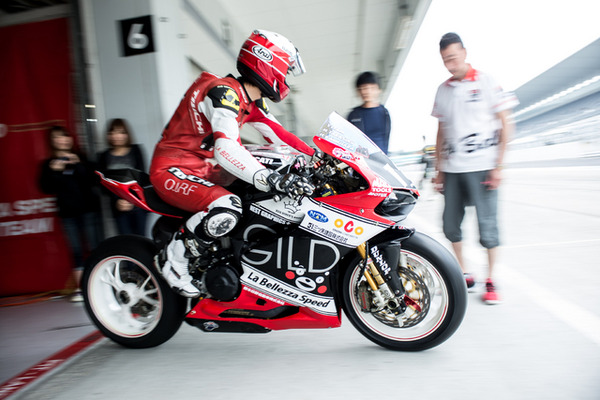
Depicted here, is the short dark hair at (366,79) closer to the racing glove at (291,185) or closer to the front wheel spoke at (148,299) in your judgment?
the racing glove at (291,185)

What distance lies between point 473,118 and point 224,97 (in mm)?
1925

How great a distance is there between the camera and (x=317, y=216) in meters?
2.09

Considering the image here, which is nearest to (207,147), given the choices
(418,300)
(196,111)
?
(196,111)

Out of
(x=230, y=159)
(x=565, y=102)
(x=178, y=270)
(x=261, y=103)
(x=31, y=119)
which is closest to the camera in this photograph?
(x=230, y=159)

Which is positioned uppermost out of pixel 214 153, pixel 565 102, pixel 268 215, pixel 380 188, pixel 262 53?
pixel 565 102

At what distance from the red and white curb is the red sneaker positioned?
289cm

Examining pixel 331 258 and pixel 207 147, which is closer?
pixel 331 258

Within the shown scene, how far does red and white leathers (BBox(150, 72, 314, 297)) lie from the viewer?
2059 millimetres

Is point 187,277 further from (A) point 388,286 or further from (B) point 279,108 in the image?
(B) point 279,108

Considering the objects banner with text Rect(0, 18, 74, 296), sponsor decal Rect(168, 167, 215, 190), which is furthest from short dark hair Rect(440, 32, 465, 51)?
banner with text Rect(0, 18, 74, 296)

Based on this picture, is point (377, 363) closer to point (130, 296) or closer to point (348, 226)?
point (348, 226)

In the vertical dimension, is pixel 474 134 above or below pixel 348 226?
above

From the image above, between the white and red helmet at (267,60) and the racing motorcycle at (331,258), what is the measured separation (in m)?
0.38

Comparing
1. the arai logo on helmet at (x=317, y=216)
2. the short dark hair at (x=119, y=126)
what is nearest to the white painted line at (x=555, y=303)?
the arai logo on helmet at (x=317, y=216)
